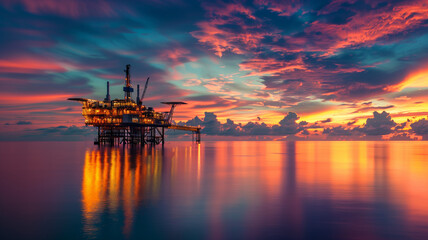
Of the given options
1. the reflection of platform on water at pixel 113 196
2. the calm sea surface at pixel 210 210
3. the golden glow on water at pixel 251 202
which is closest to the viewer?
the calm sea surface at pixel 210 210

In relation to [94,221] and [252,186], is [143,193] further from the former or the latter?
[252,186]

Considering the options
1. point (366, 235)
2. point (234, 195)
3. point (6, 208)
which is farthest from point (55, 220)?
point (366, 235)

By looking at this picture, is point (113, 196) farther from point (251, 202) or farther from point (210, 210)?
point (251, 202)

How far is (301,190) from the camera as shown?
30.3 meters

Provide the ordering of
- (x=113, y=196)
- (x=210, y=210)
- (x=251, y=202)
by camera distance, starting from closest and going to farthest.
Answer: (x=210, y=210) < (x=251, y=202) < (x=113, y=196)

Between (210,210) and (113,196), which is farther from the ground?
(113,196)

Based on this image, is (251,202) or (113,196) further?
(113,196)

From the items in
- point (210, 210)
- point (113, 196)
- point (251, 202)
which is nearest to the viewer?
point (210, 210)

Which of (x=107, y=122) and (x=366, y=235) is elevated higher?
(x=107, y=122)

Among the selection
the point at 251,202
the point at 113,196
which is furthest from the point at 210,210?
the point at 113,196

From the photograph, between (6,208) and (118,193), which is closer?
(6,208)

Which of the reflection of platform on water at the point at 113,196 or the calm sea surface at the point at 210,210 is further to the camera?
the reflection of platform on water at the point at 113,196

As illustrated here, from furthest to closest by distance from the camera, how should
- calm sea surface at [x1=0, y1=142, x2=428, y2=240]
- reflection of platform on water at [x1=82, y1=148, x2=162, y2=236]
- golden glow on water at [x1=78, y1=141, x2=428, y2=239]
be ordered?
1. reflection of platform on water at [x1=82, y1=148, x2=162, y2=236]
2. golden glow on water at [x1=78, y1=141, x2=428, y2=239]
3. calm sea surface at [x1=0, y1=142, x2=428, y2=240]

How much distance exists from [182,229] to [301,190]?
17.0 m
